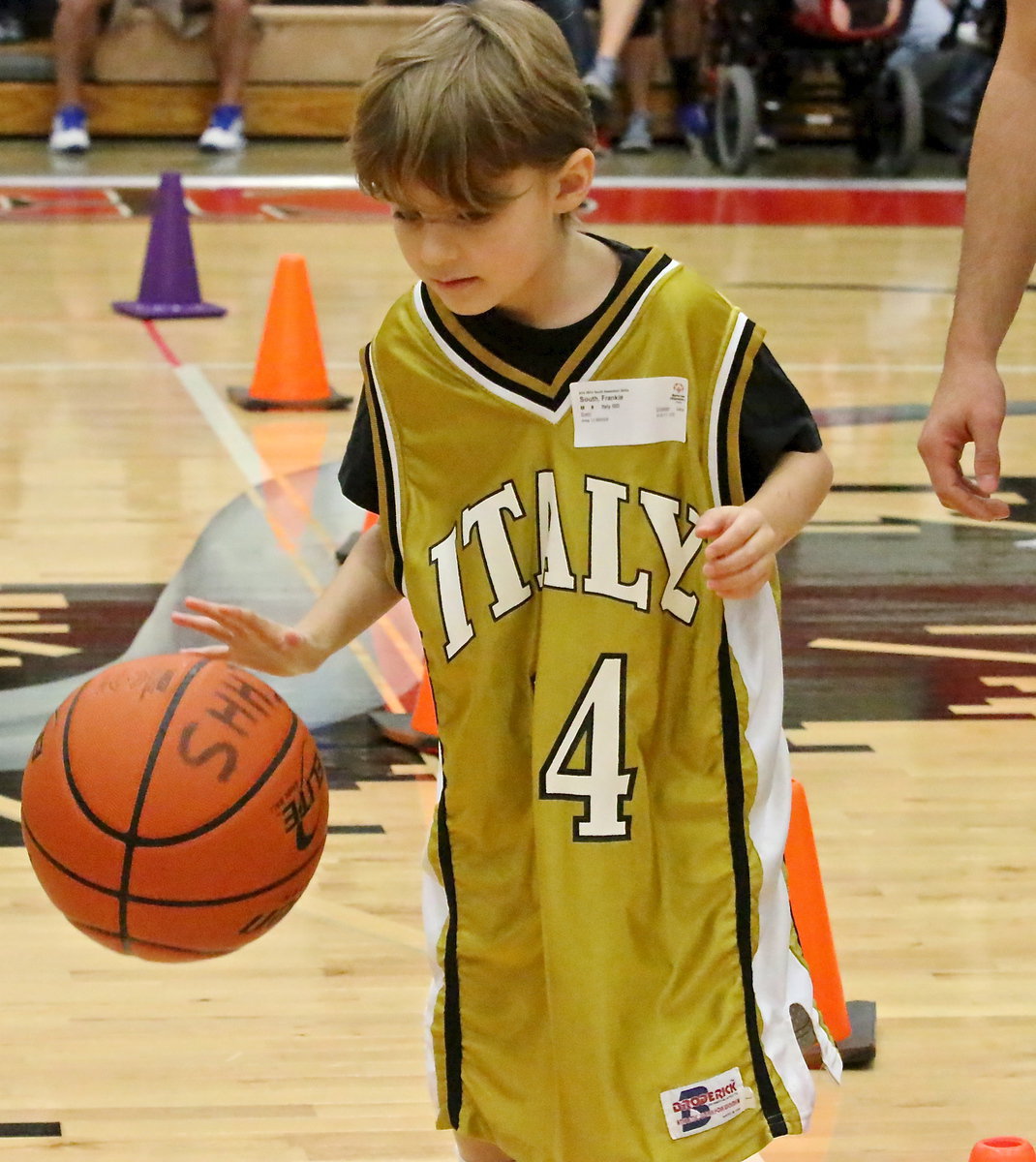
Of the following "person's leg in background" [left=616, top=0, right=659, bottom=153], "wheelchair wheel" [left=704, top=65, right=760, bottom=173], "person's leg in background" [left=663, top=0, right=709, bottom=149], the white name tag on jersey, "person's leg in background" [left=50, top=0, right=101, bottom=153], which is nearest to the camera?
the white name tag on jersey

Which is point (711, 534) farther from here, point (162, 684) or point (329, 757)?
point (329, 757)

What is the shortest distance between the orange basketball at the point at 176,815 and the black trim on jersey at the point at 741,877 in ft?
1.65

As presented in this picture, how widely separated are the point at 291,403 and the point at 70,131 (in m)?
6.36

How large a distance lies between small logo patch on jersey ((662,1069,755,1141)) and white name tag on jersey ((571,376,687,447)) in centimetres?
60

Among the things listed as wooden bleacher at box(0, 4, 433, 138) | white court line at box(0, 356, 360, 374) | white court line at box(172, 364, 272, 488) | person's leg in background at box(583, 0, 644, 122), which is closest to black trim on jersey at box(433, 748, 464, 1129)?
white court line at box(172, 364, 272, 488)

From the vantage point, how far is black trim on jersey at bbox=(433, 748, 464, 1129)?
192 centimetres

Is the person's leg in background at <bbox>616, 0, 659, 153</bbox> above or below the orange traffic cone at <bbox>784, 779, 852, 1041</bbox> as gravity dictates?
above

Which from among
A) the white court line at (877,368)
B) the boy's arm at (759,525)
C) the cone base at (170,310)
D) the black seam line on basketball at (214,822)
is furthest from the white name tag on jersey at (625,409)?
the cone base at (170,310)

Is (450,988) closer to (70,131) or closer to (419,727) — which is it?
(419,727)

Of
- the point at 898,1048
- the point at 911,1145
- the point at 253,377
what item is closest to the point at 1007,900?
the point at 898,1048

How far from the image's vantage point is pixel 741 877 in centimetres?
188

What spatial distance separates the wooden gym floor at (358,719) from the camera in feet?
8.00

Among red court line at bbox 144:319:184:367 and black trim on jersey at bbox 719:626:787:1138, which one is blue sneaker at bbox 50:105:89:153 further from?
black trim on jersey at bbox 719:626:787:1138

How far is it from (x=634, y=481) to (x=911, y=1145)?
98 centimetres
